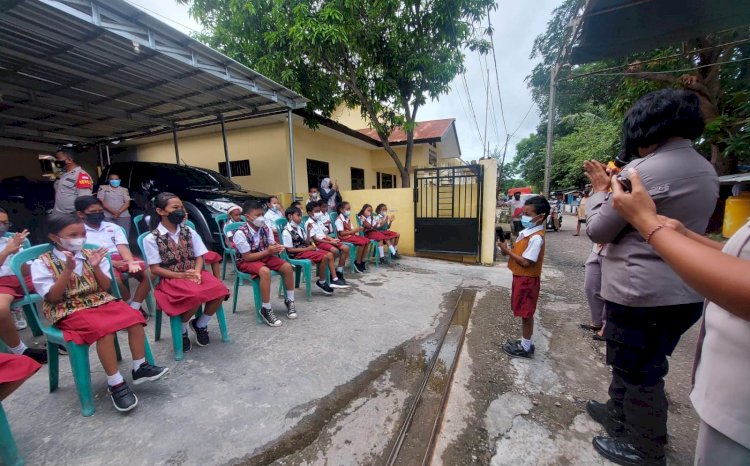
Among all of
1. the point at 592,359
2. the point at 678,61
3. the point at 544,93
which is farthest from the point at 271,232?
the point at 544,93

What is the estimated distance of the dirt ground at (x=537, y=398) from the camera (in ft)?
5.66

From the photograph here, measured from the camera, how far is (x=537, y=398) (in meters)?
2.17

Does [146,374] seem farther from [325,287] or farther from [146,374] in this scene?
[325,287]

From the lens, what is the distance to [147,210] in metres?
5.42

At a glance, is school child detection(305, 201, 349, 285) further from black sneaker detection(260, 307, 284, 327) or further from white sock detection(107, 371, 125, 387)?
white sock detection(107, 371, 125, 387)

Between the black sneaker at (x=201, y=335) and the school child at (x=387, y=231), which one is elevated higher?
the school child at (x=387, y=231)

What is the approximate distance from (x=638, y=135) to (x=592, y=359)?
6.94ft

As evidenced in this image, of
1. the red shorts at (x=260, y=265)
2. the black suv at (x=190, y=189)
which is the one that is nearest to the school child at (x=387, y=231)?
the black suv at (x=190, y=189)

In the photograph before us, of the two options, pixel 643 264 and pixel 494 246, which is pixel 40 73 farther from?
pixel 494 246

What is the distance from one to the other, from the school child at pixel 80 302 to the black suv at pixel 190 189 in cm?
290

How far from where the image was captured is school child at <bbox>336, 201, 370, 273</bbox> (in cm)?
530

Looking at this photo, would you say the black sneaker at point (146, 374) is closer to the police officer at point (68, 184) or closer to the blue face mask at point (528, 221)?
the blue face mask at point (528, 221)

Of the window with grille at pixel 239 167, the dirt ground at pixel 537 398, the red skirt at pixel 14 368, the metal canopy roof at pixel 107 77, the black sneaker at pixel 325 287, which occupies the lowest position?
the dirt ground at pixel 537 398

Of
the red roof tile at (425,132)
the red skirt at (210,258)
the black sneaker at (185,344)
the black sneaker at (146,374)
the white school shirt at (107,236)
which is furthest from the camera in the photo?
the red roof tile at (425,132)
